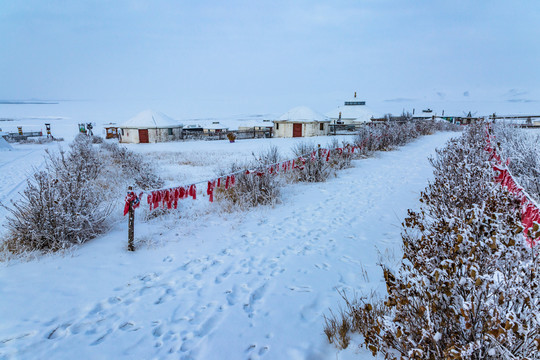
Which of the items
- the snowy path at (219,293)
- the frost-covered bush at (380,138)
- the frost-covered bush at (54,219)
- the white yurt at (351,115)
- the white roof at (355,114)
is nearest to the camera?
the snowy path at (219,293)

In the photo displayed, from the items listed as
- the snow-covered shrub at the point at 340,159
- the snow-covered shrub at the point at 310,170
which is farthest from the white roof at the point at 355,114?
the snow-covered shrub at the point at 310,170

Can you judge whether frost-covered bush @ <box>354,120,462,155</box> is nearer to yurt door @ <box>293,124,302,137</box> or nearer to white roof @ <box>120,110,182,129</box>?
yurt door @ <box>293,124,302,137</box>

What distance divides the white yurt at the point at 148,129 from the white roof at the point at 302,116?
12.5 meters

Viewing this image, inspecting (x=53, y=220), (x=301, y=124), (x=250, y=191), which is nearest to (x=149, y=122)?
(x=301, y=124)

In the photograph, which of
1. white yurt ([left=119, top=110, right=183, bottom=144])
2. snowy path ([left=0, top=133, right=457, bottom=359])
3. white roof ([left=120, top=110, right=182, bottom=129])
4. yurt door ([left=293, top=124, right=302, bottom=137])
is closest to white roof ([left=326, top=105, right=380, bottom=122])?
yurt door ([left=293, top=124, right=302, bottom=137])

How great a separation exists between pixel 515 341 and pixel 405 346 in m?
0.55

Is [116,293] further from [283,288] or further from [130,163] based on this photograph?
[130,163]

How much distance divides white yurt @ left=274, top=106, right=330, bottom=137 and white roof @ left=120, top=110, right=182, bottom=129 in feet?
38.9

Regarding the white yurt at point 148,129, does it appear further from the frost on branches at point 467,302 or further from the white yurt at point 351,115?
the frost on branches at point 467,302

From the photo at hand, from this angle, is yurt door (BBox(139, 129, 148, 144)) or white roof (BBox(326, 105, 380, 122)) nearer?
yurt door (BBox(139, 129, 148, 144))

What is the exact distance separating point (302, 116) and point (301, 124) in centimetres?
104

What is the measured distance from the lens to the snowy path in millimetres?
2572

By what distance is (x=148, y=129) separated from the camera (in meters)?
30.7

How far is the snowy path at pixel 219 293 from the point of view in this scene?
2.57m
